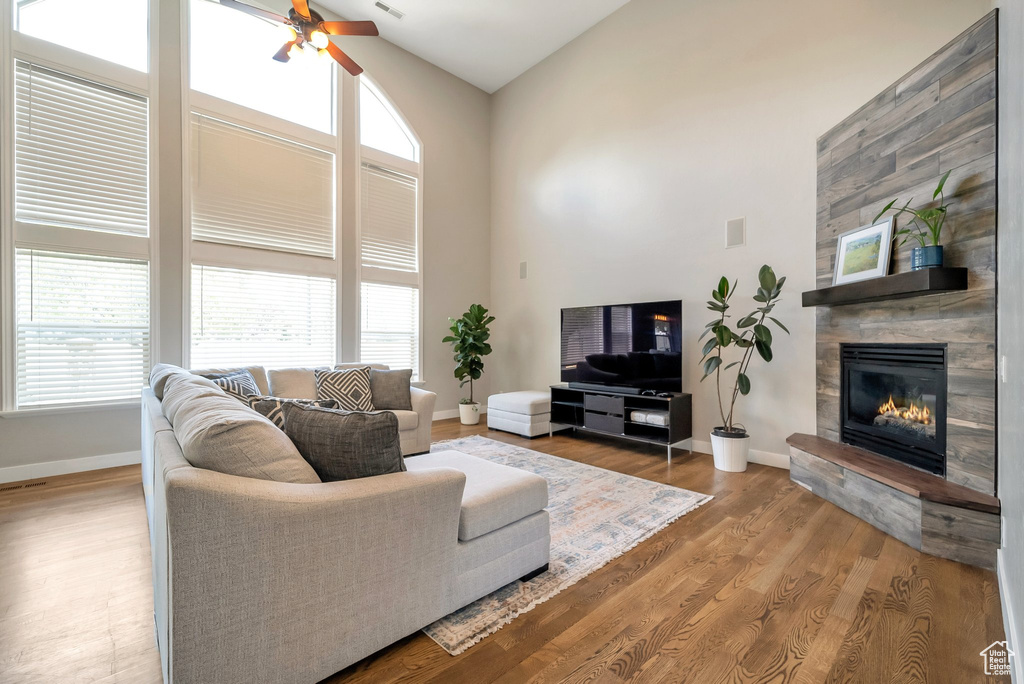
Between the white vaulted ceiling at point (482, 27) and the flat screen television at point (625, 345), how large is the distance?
3284 millimetres

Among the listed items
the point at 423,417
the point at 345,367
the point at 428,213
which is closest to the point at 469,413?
the point at 423,417

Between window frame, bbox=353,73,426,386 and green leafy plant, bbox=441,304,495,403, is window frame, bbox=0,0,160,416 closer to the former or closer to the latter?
window frame, bbox=353,73,426,386

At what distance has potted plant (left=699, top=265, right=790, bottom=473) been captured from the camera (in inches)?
133

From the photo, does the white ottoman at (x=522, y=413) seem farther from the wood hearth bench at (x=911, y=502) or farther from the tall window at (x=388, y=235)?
the wood hearth bench at (x=911, y=502)

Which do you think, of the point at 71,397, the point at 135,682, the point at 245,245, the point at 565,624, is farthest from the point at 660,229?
the point at 71,397

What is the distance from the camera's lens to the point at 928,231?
2.48 metres

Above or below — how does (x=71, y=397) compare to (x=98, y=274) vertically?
below

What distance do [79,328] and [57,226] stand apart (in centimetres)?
81

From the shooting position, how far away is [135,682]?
135 centimetres

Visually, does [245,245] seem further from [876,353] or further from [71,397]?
[876,353]

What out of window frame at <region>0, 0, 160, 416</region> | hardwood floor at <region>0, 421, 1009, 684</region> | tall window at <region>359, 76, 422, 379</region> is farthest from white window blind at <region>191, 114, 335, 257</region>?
hardwood floor at <region>0, 421, 1009, 684</region>

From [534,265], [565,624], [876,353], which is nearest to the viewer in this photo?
[565,624]

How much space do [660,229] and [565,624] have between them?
3.75 m

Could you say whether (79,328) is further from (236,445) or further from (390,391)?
(236,445)
